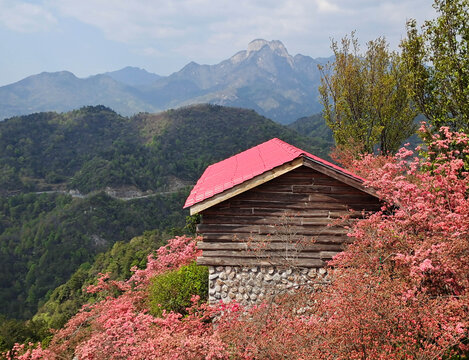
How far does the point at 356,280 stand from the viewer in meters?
6.58

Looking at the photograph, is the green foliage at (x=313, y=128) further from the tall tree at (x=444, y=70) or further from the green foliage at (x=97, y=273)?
the tall tree at (x=444, y=70)

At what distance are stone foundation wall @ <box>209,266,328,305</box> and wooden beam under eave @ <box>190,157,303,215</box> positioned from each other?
1.83 meters

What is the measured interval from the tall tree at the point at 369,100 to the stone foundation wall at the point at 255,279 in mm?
9558

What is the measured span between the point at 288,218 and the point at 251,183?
1.40m

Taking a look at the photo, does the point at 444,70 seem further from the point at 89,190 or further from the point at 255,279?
the point at 89,190

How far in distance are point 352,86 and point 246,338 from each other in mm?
14097

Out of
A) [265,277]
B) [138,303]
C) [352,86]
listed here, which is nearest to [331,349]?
[265,277]

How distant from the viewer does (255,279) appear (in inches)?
349

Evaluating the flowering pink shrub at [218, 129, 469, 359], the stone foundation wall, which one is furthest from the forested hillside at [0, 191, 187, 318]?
the flowering pink shrub at [218, 129, 469, 359]

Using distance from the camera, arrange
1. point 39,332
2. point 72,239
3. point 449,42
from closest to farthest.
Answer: point 449,42 < point 39,332 < point 72,239

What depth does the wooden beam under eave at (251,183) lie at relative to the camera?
8.42 meters

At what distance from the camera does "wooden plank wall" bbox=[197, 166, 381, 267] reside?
880cm

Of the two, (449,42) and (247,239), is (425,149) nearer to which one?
(449,42)

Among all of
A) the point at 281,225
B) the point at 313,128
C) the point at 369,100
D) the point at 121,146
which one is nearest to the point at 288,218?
the point at 281,225
